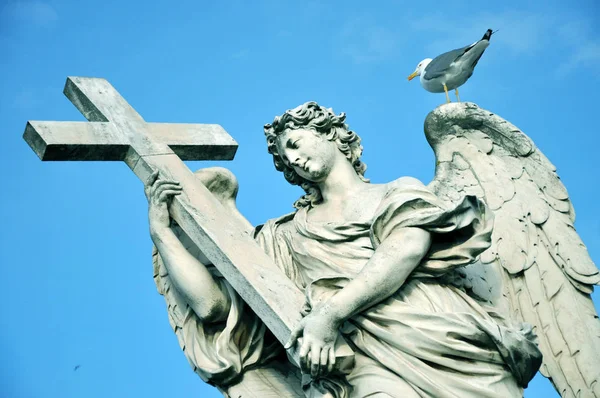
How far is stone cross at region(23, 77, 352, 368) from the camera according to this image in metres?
8.00

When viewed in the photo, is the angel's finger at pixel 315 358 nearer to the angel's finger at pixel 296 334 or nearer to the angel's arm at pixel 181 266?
the angel's finger at pixel 296 334

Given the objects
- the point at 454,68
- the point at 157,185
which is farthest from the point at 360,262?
the point at 454,68

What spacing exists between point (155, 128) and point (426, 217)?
2194 millimetres

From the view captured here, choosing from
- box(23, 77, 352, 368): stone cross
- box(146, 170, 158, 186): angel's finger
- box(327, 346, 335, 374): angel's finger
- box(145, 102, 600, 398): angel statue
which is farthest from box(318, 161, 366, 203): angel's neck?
box(327, 346, 335, 374): angel's finger

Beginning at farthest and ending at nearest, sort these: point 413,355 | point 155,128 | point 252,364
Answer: point 155,128 < point 252,364 < point 413,355

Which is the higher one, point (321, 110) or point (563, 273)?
point (321, 110)

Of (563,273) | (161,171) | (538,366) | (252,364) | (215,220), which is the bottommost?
(538,366)

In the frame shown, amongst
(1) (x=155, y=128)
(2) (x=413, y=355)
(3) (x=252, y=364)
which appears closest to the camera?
(2) (x=413, y=355)

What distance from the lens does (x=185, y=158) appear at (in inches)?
368

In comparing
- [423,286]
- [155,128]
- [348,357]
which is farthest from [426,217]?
[155,128]

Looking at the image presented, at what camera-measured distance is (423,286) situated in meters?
8.07

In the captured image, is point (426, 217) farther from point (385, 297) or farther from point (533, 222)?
point (533, 222)

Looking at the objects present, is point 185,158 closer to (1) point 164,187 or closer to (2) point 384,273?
(1) point 164,187

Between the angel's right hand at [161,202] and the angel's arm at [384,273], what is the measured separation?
4.73 feet
